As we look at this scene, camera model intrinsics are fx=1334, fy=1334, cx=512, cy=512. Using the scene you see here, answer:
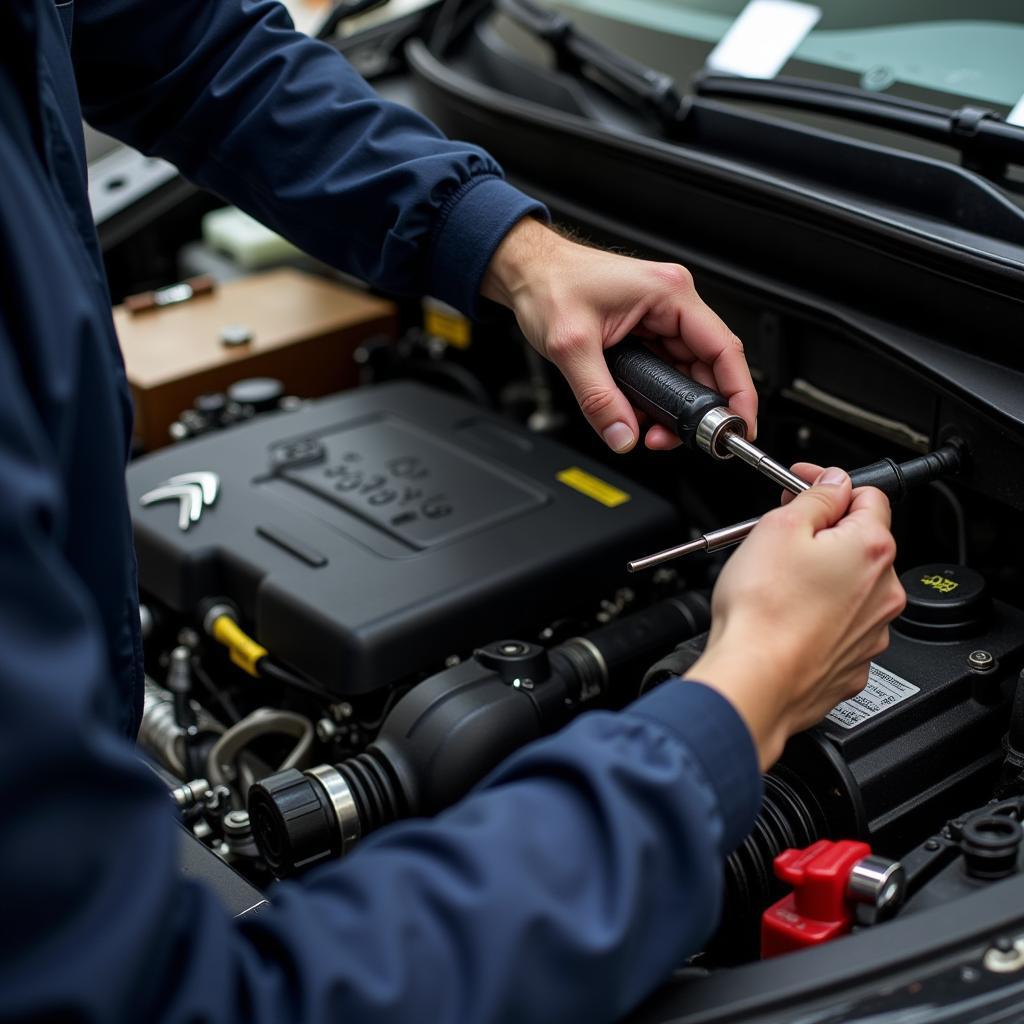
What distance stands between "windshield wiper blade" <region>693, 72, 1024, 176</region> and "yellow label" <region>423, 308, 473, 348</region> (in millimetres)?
441

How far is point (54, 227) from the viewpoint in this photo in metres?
0.65

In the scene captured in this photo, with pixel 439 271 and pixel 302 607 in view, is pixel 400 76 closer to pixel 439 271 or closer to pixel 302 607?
pixel 439 271

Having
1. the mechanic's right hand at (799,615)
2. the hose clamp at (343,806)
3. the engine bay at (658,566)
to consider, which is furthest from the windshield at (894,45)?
the hose clamp at (343,806)

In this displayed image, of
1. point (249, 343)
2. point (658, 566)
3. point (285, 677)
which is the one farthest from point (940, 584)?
point (249, 343)

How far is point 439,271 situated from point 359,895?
0.66 meters

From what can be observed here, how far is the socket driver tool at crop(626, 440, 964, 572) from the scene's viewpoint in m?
0.89

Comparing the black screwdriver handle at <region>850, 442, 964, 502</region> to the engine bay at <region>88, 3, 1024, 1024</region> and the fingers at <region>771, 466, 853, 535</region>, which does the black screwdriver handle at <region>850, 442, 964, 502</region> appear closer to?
the engine bay at <region>88, 3, 1024, 1024</region>

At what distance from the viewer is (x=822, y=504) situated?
79cm

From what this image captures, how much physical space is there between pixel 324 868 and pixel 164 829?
12 centimetres

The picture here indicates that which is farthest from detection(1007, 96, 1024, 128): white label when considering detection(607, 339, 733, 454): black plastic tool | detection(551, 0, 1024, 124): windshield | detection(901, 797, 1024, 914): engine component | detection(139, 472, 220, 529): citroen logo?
detection(139, 472, 220, 529): citroen logo

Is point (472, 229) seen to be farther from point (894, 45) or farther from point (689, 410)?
point (894, 45)

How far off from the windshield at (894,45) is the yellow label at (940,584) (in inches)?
17.0

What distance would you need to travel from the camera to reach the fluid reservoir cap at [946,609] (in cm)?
100

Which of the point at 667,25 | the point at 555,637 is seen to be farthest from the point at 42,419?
the point at 667,25
